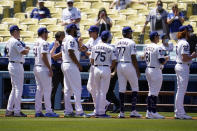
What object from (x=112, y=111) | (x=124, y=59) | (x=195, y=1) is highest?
(x=195, y=1)

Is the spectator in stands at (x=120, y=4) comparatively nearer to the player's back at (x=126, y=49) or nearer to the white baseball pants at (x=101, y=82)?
the player's back at (x=126, y=49)

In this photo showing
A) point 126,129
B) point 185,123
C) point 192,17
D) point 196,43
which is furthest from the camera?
point 192,17

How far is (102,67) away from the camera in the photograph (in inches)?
583

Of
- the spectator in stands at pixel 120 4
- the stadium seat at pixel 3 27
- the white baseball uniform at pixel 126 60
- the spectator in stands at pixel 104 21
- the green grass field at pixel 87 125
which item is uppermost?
the spectator in stands at pixel 120 4

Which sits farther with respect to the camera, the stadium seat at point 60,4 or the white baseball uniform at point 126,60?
the stadium seat at point 60,4

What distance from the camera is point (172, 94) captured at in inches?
717

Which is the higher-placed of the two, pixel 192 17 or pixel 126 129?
pixel 192 17

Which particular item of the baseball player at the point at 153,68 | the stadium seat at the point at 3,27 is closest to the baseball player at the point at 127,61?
the baseball player at the point at 153,68

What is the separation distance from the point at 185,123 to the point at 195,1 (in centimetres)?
947

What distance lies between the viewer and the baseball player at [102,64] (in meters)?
14.7

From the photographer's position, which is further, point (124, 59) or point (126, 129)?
point (124, 59)

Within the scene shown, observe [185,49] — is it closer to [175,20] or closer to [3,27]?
[175,20]

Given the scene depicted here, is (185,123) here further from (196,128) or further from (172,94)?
(172,94)

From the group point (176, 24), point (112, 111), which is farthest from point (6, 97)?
point (176, 24)
